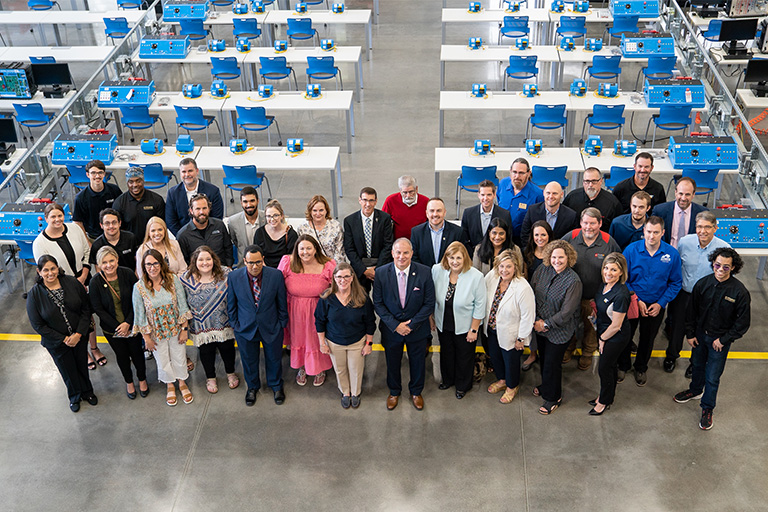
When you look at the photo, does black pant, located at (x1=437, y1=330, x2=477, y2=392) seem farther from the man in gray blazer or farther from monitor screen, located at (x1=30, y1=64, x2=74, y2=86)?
monitor screen, located at (x1=30, y1=64, x2=74, y2=86)

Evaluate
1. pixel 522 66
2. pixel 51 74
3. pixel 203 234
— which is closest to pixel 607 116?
pixel 522 66

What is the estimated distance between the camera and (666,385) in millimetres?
6215

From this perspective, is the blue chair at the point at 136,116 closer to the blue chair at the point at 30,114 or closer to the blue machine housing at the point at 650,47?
the blue chair at the point at 30,114

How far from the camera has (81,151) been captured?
8.48m

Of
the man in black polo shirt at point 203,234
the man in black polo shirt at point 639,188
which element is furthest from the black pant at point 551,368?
the man in black polo shirt at point 203,234

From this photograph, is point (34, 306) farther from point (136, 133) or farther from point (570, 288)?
point (136, 133)

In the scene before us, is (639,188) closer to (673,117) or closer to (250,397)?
(673,117)

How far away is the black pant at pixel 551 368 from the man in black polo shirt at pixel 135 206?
11.6ft

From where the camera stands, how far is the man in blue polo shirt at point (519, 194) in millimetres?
6484

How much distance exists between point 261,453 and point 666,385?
3310mm

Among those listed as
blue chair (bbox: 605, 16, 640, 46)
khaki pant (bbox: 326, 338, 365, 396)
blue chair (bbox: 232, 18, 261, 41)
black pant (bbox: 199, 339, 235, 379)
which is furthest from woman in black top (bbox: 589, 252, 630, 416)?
blue chair (bbox: 232, 18, 261, 41)

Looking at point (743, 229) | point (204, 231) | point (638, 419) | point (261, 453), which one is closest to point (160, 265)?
point (204, 231)

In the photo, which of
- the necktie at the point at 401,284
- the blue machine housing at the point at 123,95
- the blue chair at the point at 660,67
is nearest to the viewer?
the necktie at the point at 401,284

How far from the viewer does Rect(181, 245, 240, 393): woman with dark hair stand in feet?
18.4
